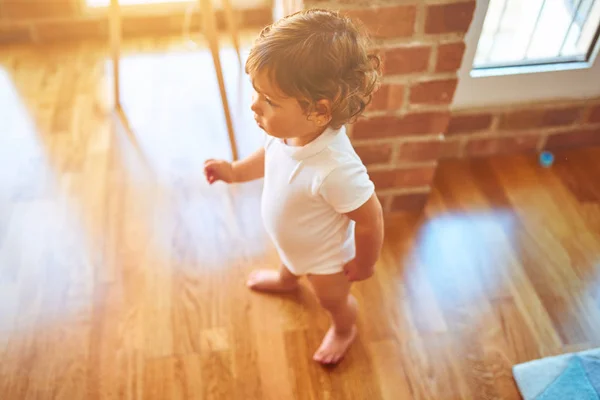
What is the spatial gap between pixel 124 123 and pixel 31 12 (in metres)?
0.69

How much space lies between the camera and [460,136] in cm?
156

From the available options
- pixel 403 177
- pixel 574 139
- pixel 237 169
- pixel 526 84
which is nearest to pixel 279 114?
pixel 237 169

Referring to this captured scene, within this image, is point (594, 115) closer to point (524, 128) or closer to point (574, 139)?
point (574, 139)

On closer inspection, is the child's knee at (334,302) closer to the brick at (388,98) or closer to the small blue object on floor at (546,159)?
the brick at (388,98)

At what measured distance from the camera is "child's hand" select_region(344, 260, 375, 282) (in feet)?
3.14

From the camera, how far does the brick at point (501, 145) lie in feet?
5.23

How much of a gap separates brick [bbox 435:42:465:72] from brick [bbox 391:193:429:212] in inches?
15.8

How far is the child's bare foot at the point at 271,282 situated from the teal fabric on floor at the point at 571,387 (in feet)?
1.97

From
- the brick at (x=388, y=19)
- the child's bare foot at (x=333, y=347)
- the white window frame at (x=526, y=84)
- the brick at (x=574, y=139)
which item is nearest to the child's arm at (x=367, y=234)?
the child's bare foot at (x=333, y=347)

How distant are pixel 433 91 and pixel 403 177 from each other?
0.89 ft

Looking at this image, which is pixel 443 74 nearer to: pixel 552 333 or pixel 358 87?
pixel 358 87

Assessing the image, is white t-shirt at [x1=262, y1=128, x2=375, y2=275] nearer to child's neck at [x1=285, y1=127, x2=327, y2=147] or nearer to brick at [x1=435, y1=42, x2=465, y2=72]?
child's neck at [x1=285, y1=127, x2=327, y2=147]

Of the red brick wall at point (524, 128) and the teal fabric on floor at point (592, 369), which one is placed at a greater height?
the red brick wall at point (524, 128)

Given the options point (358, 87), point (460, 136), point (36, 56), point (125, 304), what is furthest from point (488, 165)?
point (36, 56)
